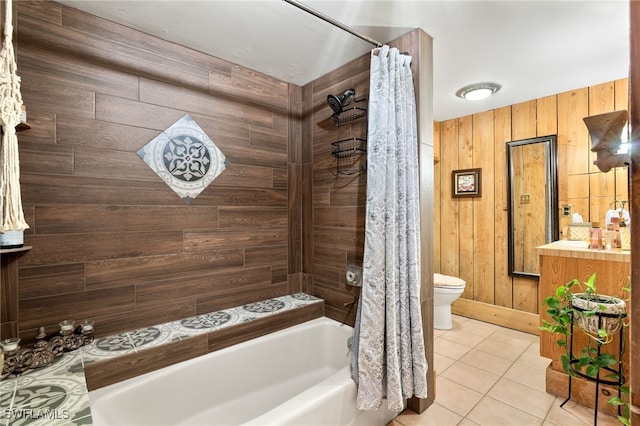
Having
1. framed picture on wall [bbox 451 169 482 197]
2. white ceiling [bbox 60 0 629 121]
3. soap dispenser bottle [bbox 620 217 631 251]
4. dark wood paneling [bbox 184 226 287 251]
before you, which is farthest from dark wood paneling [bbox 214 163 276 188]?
soap dispenser bottle [bbox 620 217 631 251]

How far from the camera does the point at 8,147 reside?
1030mm

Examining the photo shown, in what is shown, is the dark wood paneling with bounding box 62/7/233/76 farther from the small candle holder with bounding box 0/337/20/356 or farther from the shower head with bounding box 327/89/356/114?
the small candle holder with bounding box 0/337/20/356

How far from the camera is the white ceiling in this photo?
65.8 inches

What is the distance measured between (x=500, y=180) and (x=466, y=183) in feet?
1.13

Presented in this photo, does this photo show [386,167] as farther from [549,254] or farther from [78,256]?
[78,256]

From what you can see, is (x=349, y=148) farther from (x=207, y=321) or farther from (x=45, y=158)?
(x=45, y=158)

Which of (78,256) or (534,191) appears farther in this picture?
(534,191)

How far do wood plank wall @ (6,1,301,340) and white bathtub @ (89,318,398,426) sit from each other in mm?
437

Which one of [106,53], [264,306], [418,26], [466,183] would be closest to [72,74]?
[106,53]

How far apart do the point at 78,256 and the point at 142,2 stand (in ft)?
4.75

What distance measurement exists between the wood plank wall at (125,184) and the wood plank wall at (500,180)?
2302mm

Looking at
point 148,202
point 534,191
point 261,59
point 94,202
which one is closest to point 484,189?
point 534,191

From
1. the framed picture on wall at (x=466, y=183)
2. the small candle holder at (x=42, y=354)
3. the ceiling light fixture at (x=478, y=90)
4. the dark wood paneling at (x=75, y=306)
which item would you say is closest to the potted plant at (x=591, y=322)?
the framed picture on wall at (x=466, y=183)

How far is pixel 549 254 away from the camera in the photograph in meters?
2.07
